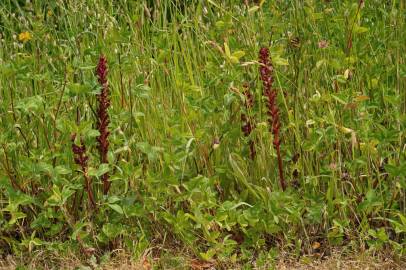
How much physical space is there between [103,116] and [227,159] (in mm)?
547

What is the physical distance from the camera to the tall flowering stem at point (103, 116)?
2793mm

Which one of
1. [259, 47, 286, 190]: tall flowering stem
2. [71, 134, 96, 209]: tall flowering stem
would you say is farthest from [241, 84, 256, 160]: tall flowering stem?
→ [71, 134, 96, 209]: tall flowering stem

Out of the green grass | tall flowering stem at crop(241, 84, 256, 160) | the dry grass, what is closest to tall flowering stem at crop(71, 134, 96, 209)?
the green grass

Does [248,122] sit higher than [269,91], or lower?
lower

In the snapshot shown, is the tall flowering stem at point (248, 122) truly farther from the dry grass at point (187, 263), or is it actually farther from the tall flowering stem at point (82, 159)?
the tall flowering stem at point (82, 159)

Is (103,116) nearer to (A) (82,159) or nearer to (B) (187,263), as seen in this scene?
(A) (82,159)

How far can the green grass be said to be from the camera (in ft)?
9.27

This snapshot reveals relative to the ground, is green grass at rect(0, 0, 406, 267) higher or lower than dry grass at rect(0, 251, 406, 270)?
higher

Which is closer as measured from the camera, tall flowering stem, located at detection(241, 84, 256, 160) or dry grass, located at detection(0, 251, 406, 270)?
dry grass, located at detection(0, 251, 406, 270)

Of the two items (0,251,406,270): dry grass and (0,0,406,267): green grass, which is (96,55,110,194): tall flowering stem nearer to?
(0,0,406,267): green grass

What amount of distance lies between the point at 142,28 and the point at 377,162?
1530 mm

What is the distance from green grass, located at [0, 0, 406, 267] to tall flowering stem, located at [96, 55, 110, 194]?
38 mm

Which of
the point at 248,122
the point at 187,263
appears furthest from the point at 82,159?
the point at 248,122

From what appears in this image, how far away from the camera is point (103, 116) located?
9.25ft
